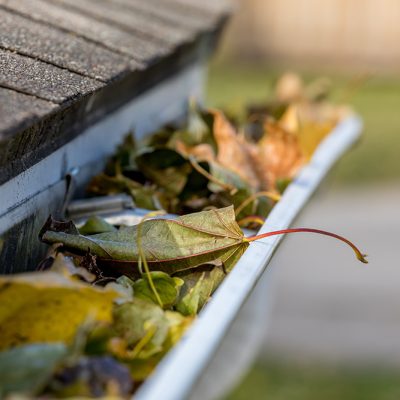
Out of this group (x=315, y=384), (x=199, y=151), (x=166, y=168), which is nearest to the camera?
(x=166, y=168)

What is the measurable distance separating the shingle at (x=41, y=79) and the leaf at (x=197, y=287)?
34cm

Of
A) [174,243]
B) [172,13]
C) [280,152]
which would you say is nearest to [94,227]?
[174,243]

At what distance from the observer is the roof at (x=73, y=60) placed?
1.29m

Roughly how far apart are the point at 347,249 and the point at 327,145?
3.79 metres

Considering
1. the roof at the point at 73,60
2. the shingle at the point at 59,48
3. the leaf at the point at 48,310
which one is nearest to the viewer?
the leaf at the point at 48,310

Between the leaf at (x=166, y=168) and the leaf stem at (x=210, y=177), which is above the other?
the leaf stem at (x=210, y=177)

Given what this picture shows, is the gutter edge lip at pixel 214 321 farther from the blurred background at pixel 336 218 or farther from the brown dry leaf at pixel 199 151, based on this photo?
the blurred background at pixel 336 218

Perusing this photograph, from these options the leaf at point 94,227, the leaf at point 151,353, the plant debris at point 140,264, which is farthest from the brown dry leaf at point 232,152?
the leaf at point 151,353

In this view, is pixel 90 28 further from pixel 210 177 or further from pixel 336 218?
pixel 336 218

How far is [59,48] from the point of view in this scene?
165 centimetres

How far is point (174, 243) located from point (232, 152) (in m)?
0.66

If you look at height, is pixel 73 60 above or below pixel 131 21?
above

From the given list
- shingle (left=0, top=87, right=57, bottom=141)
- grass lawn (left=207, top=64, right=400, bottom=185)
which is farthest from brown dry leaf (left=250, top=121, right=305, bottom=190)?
grass lawn (left=207, top=64, right=400, bottom=185)

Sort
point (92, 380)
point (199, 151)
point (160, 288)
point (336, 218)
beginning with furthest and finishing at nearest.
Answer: point (336, 218) < point (199, 151) < point (160, 288) < point (92, 380)
